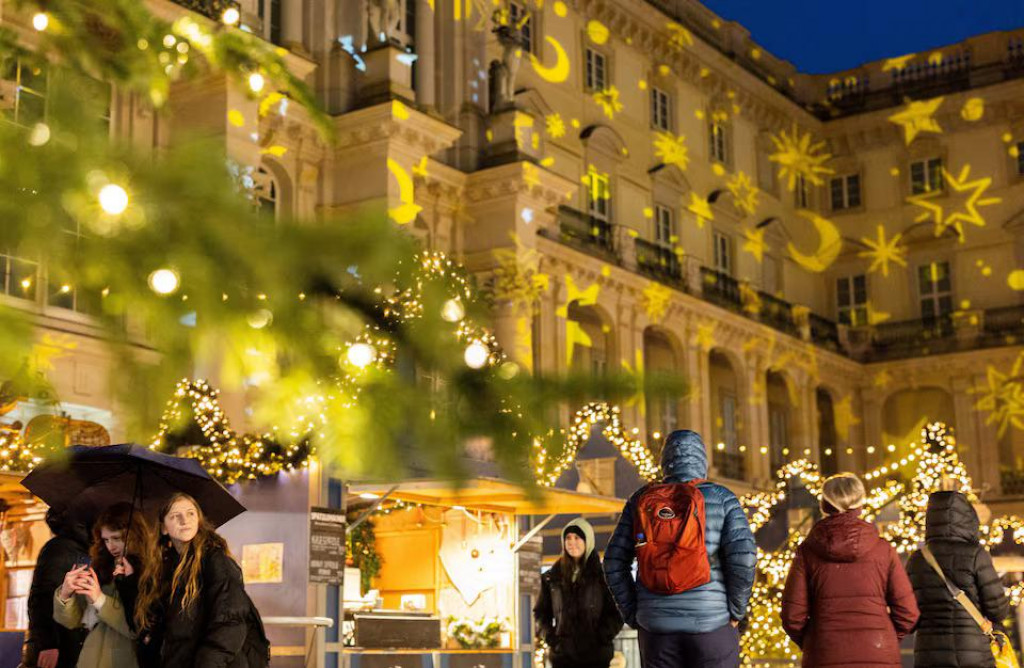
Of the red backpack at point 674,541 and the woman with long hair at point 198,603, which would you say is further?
the red backpack at point 674,541

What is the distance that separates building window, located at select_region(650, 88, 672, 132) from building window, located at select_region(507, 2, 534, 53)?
433 centimetres

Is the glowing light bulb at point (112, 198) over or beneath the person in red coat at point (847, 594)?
over

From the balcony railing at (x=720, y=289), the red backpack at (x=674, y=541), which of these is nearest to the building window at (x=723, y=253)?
the balcony railing at (x=720, y=289)

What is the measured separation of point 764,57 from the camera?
1405 inches

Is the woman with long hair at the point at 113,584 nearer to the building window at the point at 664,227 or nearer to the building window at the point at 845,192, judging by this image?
the building window at the point at 664,227

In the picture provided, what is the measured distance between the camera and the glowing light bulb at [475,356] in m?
1.74

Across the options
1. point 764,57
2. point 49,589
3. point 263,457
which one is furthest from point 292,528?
point 764,57

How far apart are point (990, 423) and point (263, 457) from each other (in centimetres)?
2486

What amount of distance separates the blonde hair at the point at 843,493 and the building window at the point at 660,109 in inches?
964

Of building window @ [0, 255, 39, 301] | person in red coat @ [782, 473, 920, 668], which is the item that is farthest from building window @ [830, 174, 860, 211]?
building window @ [0, 255, 39, 301]

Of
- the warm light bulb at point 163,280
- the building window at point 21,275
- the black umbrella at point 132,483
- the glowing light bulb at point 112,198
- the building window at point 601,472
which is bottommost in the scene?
the warm light bulb at point 163,280

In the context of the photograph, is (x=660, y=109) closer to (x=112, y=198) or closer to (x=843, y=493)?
(x=843, y=493)

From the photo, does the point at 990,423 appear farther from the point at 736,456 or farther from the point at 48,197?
the point at 48,197

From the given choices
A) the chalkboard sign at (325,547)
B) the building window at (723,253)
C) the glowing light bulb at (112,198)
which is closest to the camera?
the glowing light bulb at (112,198)
